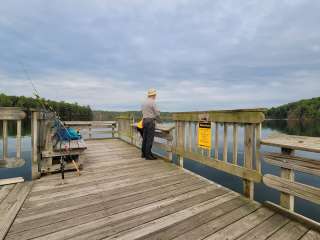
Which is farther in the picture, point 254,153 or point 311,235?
point 254,153

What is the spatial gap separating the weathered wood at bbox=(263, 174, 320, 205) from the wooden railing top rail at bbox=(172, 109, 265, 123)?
0.83 metres

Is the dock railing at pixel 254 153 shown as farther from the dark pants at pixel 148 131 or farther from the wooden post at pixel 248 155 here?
the dark pants at pixel 148 131

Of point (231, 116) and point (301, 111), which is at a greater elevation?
point (301, 111)

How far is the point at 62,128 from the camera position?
492 centimetres

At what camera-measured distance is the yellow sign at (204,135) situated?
12.3ft

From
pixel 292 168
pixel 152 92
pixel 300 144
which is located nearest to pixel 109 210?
pixel 292 168

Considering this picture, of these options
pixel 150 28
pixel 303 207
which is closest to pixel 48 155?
pixel 303 207

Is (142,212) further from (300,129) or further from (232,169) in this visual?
(300,129)

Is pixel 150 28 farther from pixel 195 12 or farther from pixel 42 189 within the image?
pixel 42 189

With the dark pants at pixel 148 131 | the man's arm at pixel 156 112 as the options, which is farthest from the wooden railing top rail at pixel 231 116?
the dark pants at pixel 148 131

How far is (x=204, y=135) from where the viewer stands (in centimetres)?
386

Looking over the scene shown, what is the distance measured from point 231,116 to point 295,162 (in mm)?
1144

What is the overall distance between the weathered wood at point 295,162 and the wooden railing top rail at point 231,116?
53 cm

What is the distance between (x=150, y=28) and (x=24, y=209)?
1485 centimetres
